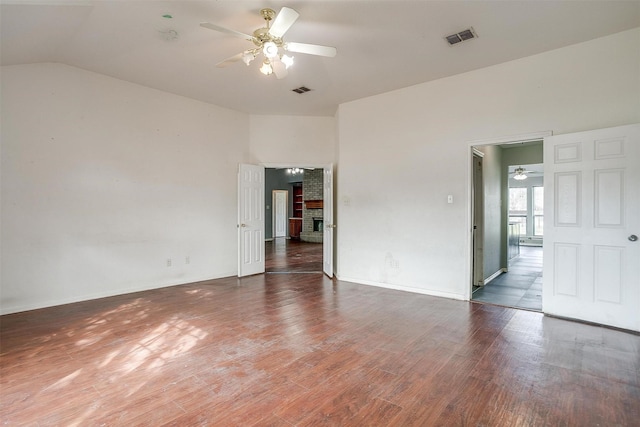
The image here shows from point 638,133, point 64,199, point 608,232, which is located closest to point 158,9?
point 64,199

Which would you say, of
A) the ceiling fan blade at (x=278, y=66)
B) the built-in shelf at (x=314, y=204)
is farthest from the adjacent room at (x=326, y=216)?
the built-in shelf at (x=314, y=204)

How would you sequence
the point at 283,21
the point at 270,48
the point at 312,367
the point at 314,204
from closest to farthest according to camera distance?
the point at 312,367 → the point at 283,21 → the point at 270,48 → the point at 314,204

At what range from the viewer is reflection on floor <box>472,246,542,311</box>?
415 cm

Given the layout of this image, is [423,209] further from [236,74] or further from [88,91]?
[88,91]

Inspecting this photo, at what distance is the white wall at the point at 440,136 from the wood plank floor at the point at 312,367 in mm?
993

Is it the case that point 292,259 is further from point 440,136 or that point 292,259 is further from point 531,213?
point 531,213

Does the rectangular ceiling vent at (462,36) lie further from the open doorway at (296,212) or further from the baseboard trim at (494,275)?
the open doorway at (296,212)

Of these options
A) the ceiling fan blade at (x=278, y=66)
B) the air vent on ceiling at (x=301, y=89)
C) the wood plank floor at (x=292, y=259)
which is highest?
the air vent on ceiling at (x=301, y=89)

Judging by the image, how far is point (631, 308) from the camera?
3.11 metres

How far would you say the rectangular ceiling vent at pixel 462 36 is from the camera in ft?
10.6

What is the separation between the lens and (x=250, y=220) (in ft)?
19.4

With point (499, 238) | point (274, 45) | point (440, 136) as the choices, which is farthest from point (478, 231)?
point (274, 45)

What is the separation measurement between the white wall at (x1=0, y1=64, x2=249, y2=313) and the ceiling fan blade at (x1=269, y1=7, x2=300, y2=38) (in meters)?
3.11

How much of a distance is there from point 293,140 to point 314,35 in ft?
9.84
